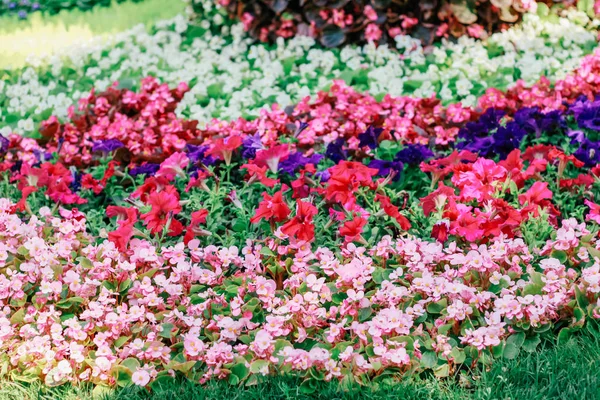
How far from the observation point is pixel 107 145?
392cm

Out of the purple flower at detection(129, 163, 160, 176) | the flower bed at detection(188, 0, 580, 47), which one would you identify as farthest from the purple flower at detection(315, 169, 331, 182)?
the flower bed at detection(188, 0, 580, 47)

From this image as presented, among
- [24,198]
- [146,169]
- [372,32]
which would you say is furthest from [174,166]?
[372,32]

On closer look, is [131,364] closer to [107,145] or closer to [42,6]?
[107,145]

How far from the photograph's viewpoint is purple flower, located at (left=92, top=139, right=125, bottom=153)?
3.92m

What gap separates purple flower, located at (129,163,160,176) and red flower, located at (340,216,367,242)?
115 centimetres

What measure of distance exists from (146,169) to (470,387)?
6.35ft

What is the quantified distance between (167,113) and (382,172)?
5.74 ft

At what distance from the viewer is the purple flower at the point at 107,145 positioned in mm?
3922

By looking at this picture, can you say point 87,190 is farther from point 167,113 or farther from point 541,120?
point 541,120

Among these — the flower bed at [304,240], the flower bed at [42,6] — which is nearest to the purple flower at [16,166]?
the flower bed at [304,240]

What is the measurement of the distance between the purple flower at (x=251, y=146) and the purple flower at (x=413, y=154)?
64cm

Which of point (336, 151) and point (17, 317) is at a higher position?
point (336, 151)

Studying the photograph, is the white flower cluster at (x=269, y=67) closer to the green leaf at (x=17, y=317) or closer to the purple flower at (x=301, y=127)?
the purple flower at (x=301, y=127)

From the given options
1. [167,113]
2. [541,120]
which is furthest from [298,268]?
[167,113]
